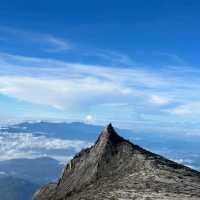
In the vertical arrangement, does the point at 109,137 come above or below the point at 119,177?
above

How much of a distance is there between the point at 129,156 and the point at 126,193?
5.66 metres

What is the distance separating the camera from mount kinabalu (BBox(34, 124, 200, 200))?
19016mm

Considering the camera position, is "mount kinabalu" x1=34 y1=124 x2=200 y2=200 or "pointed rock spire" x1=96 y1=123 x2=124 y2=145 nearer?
"mount kinabalu" x1=34 y1=124 x2=200 y2=200

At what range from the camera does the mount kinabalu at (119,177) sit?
62.4ft

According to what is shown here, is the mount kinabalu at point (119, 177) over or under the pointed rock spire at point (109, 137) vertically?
under

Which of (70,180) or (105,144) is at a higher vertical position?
(105,144)

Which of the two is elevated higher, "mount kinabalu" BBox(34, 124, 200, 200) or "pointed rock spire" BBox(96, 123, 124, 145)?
"pointed rock spire" BBox(96, 123, 124, 145)

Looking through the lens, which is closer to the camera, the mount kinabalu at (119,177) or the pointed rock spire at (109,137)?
the mount kinabalu at (119,177)

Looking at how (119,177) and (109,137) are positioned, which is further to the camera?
(109,137)

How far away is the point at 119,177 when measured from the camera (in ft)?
71.3

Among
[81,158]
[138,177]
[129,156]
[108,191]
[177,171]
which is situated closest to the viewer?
[108,191]

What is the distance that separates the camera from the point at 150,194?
18.5m

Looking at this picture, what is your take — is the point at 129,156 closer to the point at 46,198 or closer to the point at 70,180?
the point at 70,180

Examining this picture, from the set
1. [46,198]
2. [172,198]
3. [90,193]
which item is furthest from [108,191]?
[46,198]
